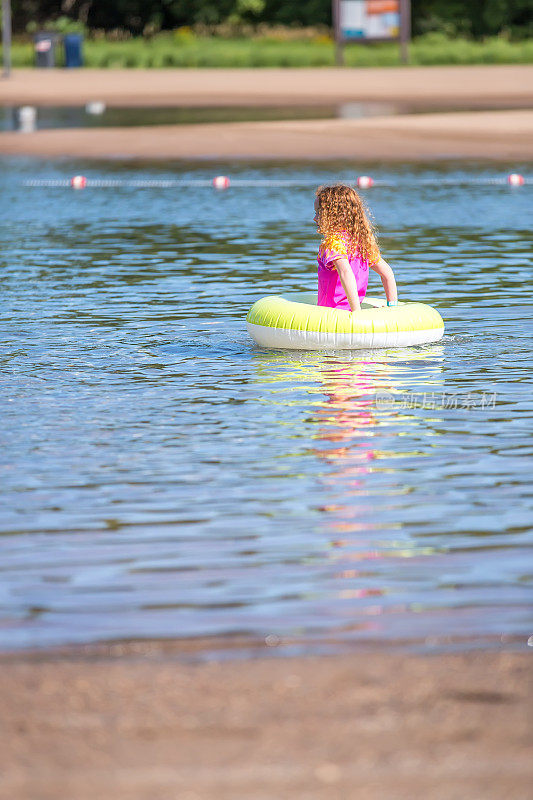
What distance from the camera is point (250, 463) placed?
28.7 ft

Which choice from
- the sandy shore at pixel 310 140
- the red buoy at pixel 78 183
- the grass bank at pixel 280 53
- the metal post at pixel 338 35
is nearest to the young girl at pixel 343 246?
→ the red buoy at pixel 78 183

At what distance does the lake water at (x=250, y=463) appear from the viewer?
20.8ft

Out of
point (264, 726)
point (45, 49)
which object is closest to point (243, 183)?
point (264, 726)

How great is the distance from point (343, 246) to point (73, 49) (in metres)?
45.4

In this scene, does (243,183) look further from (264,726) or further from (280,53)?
(280,53)

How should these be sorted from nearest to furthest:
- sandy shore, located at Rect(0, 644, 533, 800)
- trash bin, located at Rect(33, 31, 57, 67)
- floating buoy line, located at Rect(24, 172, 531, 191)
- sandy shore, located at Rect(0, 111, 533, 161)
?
sandy shore, located at Rect(0, 644, 533, 800) → floating buoy line, located at Rect(24, 172, 531, 191) → sandy shore, located at Rect(0, 111, 533, 161) → trash bin, located at Rect(33, 31, 57, 67)

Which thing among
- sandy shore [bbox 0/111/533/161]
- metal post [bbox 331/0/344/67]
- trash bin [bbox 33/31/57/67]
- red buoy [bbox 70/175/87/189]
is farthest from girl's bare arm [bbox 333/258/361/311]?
trash bin [bbox 33/31/57/67]

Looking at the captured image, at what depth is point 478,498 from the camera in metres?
7.95

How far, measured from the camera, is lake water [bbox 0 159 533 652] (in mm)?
6348

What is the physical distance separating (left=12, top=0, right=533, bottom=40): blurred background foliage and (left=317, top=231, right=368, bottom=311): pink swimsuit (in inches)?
2142

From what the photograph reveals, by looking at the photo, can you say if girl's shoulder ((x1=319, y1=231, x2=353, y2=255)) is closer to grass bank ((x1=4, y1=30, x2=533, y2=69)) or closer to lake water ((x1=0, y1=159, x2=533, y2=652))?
lake water ((x1=0, y1=159, x2=533, y2=652))

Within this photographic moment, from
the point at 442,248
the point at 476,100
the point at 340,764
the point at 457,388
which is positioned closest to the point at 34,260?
the point at 442,248

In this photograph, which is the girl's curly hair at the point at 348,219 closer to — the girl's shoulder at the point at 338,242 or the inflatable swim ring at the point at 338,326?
the girl's shoulder at the point at 338,242

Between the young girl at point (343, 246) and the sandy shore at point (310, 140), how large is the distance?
17.6 metres
